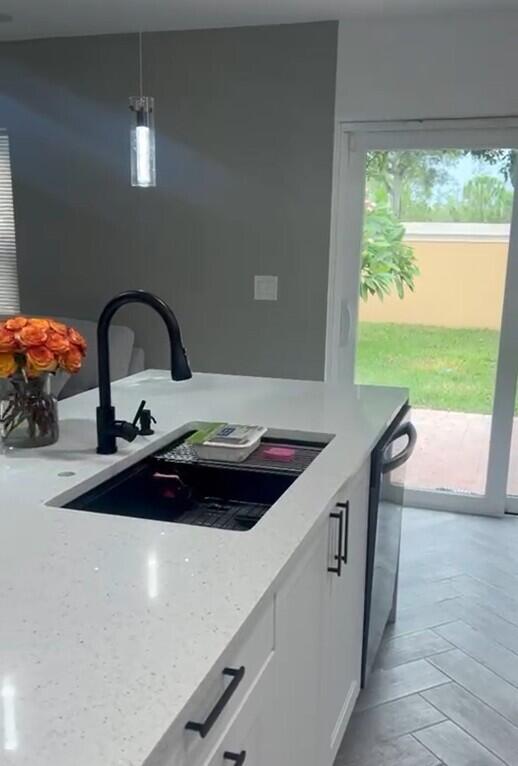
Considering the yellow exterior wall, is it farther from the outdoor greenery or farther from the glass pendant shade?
the glass pendant shade

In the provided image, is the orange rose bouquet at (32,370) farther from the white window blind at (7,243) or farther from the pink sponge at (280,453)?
the white window blind at (7,243)

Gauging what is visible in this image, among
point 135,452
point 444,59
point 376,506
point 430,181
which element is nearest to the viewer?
point 135,452

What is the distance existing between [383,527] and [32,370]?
1194 millimetres

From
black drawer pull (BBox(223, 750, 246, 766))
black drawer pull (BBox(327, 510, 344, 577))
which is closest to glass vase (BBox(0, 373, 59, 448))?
black drawer pull (BBox(327, 510, 344, 577))

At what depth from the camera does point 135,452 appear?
5.77ft

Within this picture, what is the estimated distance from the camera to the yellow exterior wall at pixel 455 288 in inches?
140

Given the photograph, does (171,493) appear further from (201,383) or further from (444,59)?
(444,59)

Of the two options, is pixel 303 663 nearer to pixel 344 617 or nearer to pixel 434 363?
pixel 344 617

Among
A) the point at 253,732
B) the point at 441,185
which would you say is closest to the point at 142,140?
the point at 441,185

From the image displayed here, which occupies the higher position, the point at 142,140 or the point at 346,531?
the point at 142,140

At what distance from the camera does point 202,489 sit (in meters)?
1.84

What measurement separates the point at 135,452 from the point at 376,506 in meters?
0.73

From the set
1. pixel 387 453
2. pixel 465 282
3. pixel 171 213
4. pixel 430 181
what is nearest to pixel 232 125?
pixel 171 213

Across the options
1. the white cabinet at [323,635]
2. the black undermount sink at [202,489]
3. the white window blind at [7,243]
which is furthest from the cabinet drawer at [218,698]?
the white window blind at [7,243]
